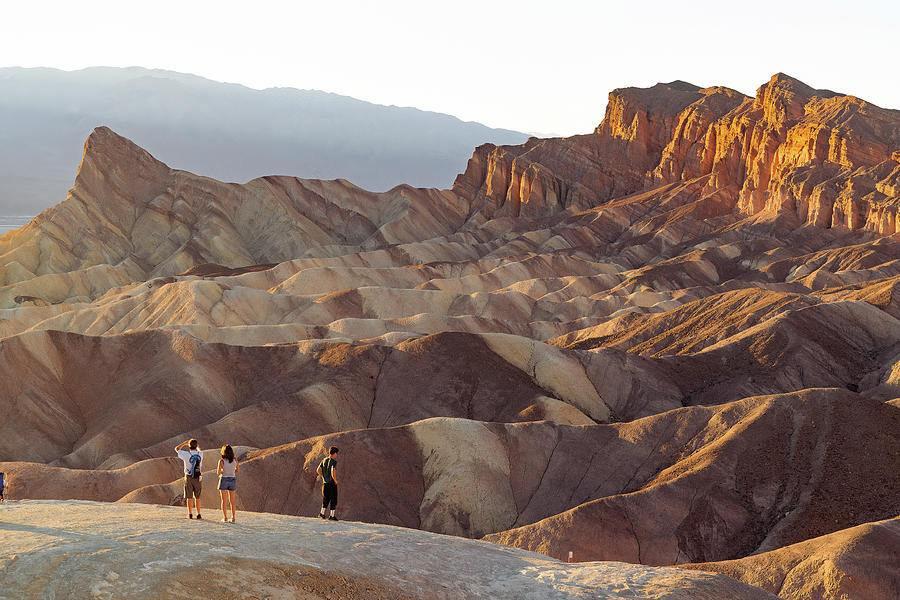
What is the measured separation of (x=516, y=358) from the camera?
177 ft

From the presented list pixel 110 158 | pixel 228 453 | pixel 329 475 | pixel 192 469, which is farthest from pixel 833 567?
pixel 110 158

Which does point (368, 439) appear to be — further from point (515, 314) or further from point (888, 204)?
point (888, 204)

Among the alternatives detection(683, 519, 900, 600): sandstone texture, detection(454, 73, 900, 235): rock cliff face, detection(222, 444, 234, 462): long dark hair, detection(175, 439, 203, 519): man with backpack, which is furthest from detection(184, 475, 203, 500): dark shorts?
detection(454, 73, 900, 235): rock cliff face

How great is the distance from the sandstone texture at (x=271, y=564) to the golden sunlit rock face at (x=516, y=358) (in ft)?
32.2

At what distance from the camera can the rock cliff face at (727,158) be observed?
110 m

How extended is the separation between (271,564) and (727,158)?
127 metres

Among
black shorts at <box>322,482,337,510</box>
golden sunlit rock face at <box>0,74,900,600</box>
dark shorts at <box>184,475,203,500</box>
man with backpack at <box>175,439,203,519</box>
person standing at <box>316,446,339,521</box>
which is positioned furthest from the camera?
golden sunlit rock face at <box>0,74,900,600</box>

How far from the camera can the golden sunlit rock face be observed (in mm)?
34781

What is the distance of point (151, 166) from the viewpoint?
405 ft

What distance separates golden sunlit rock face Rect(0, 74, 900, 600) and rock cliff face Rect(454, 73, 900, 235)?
0.59m

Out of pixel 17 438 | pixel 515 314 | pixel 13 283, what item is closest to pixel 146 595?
pixel 17 438

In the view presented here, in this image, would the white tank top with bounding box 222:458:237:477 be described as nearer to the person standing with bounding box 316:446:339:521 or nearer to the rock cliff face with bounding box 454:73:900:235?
the person standing with bounding box 316:446:339:521

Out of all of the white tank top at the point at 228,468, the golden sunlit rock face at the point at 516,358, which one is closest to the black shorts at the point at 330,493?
the white tank top at the point at 228,468

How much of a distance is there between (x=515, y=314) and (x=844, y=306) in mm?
30415
